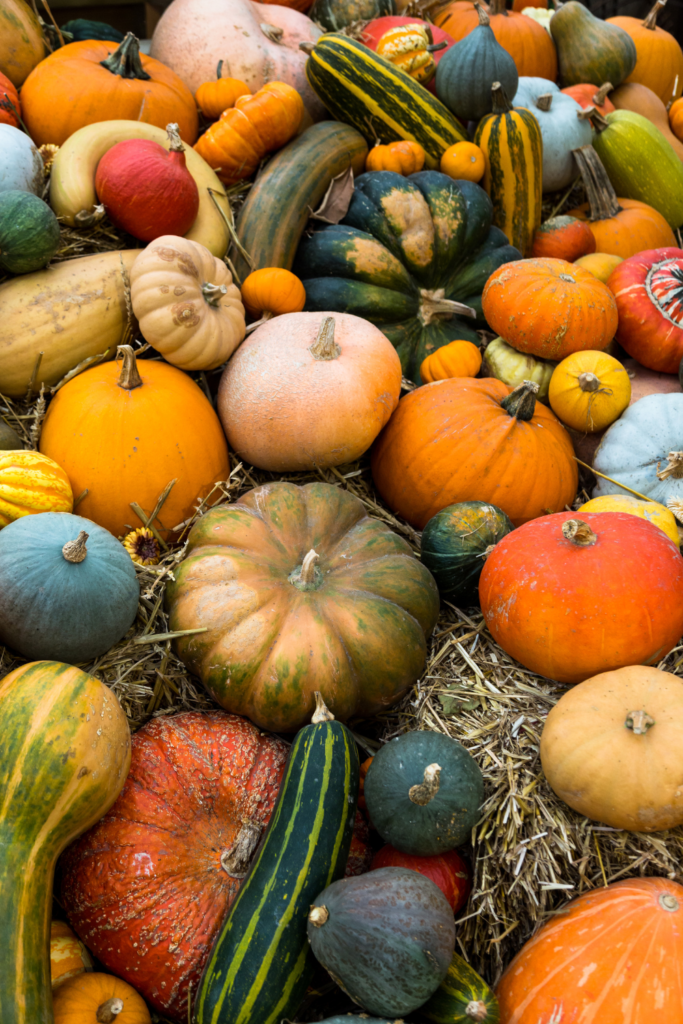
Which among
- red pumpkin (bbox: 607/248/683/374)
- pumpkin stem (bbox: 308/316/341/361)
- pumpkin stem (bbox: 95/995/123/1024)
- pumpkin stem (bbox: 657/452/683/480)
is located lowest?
pumpkin stem (bbox: 95/995/123/1024)

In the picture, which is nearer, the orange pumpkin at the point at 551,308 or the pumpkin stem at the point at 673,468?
the pumpkin stem at the point at 673,468

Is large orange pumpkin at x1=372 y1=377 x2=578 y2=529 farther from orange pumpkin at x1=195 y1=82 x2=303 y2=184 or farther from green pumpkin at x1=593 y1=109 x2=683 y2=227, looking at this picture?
green pumpkin at x1=593 y1=109 x2=683 y2=227

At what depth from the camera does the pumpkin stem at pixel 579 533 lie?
218 cm

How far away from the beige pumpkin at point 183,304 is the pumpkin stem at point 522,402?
1.09 metres

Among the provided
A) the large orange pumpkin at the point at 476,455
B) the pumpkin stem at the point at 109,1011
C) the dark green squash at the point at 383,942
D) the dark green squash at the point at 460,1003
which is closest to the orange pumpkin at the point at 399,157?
the large orange pumpkin at the point at 476,455

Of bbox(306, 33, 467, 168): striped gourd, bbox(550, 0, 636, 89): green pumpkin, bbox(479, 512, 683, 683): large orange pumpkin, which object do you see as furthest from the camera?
bbox(550, 0, 636, 89): green pumpkin

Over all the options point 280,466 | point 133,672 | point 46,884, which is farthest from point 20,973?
point 280,466

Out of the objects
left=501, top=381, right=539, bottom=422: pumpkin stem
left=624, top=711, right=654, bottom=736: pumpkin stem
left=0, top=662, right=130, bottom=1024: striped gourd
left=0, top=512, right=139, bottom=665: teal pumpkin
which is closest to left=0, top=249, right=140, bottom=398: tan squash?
left=0, top=512, right=139, bottom=665: teal pumpkin

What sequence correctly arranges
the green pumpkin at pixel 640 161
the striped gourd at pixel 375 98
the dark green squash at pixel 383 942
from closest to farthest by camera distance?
the dark green squash at pixel 383 942 < the striped gourd at pixel 375 98 < the green pumpkin at pixel 640 161

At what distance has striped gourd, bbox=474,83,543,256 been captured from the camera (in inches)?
145

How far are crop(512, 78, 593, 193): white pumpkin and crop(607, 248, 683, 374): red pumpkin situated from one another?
106cm

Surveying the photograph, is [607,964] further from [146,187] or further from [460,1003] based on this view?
[146,187]

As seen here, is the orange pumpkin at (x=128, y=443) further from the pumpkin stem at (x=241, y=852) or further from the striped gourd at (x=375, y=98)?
the striped gourd at (x=375, y=98)

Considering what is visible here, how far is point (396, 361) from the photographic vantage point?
117 inches
